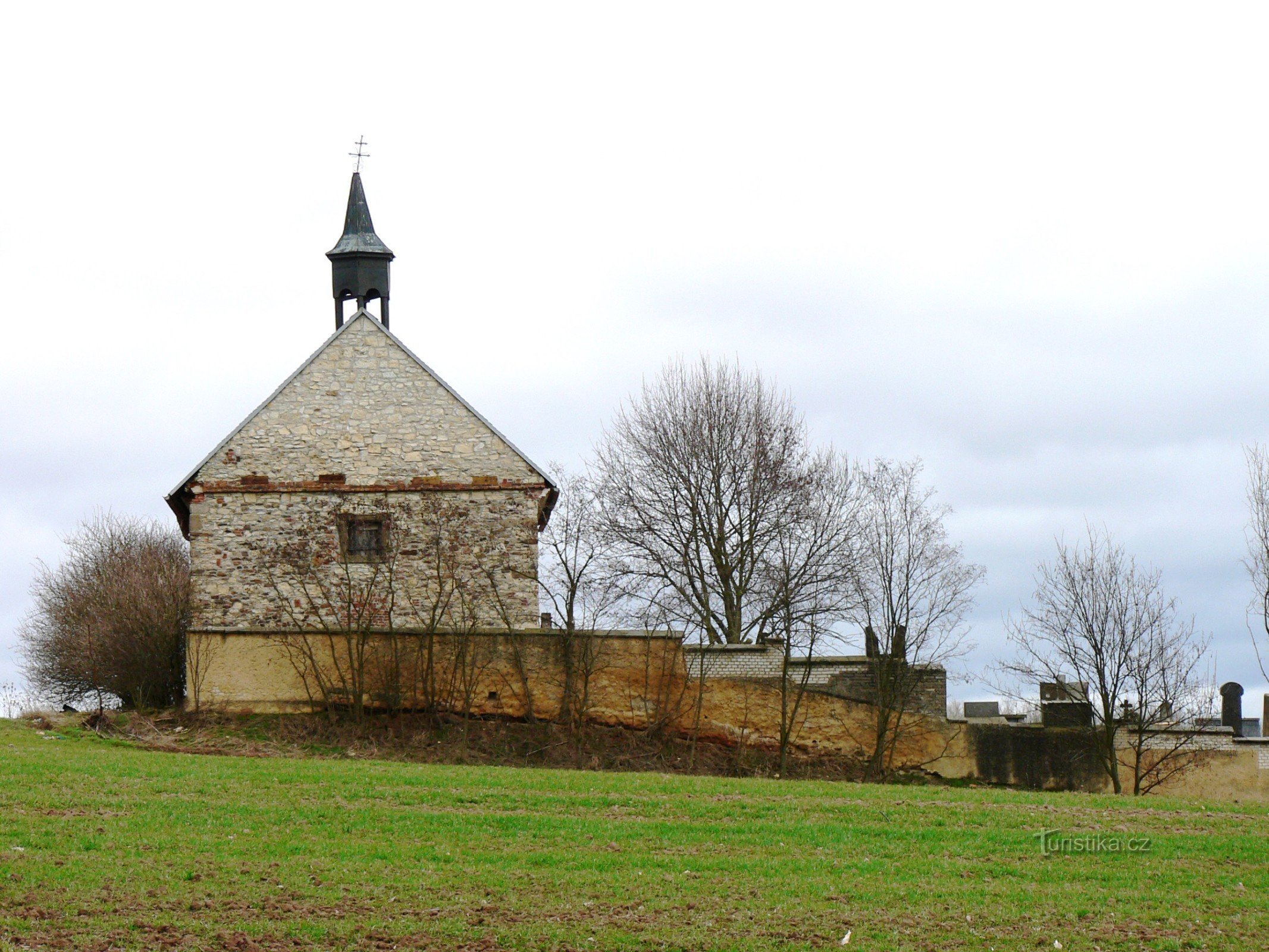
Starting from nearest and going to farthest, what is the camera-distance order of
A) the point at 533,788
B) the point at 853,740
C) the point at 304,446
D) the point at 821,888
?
the point at 821,888
the point at 533,788
the point at 853,740
the point at 304,446

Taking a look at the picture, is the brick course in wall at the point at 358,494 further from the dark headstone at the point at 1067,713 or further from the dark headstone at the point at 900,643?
the dark headstone at the point at 1067,713

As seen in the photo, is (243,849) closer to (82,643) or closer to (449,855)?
(449,855)

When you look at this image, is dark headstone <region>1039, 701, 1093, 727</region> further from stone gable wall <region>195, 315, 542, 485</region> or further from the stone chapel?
stone gable wall <region>195, 315, 542, 485</region>

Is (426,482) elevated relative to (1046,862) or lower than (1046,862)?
elevated

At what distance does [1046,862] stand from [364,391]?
16858 mm

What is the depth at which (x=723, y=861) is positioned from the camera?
465 inches

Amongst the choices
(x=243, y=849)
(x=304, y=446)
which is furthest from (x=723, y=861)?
(x=304, y=446)

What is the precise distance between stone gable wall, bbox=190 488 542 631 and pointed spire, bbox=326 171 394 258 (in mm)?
6127

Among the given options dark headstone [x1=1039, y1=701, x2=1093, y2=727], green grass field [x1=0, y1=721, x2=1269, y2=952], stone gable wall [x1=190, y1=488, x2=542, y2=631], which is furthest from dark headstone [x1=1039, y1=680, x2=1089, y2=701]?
stone gable wall [x1=190, y1=488, x2=542, y2=631]

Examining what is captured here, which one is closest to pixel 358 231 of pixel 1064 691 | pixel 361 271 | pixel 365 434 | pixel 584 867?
pixel 361 271

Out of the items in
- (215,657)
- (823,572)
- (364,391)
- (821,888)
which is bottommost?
(821,888)

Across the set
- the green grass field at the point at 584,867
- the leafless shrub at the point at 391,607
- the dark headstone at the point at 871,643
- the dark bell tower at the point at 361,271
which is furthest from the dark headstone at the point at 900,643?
the dark bell tower at the point at 361,271

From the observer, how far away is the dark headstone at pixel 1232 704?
2711cm

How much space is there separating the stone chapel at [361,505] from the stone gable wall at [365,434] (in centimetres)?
2
